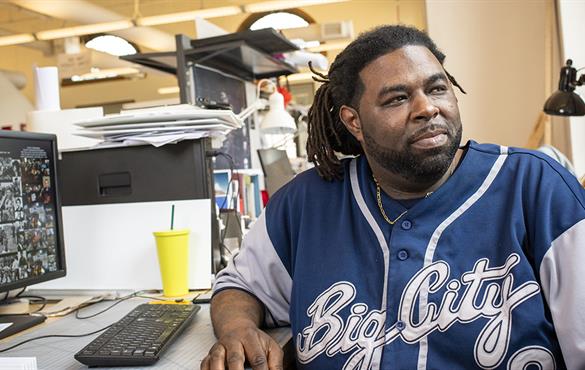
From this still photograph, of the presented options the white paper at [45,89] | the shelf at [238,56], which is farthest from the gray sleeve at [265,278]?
the shelf at [238,56]

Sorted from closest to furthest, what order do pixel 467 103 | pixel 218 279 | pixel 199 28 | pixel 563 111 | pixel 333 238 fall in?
pixel 333 238
pixel 218 279
pixel 563 111
pixel 199 28
pixel 467 103

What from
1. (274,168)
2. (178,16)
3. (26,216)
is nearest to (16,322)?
(26,216)

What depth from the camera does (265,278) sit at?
1167 millimetres

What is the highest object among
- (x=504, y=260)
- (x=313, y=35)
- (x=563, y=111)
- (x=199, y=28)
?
(x=313, y=35)

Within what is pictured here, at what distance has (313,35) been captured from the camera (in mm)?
4828

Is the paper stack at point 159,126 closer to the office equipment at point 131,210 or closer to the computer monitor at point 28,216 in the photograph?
the office equipment at point 131,210

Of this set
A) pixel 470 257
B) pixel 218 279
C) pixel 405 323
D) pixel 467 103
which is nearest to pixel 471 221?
pixel 470 257

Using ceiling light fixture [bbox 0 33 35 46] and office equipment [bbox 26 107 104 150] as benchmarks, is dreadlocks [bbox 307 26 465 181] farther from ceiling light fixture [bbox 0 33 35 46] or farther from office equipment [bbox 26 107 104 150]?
ceiling light fixture [bbox 0 33 35 46]

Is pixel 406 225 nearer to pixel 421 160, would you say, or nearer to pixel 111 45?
pixel 421 160

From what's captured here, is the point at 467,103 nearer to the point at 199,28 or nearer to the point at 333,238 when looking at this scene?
the point at 199,28

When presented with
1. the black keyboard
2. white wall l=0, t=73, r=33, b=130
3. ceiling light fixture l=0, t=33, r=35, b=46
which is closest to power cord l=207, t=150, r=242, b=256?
the black keyboard

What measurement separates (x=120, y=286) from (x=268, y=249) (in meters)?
0.56

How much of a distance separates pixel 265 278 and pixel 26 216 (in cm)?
56

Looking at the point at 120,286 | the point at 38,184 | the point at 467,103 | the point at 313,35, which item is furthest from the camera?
the point at 313,35
